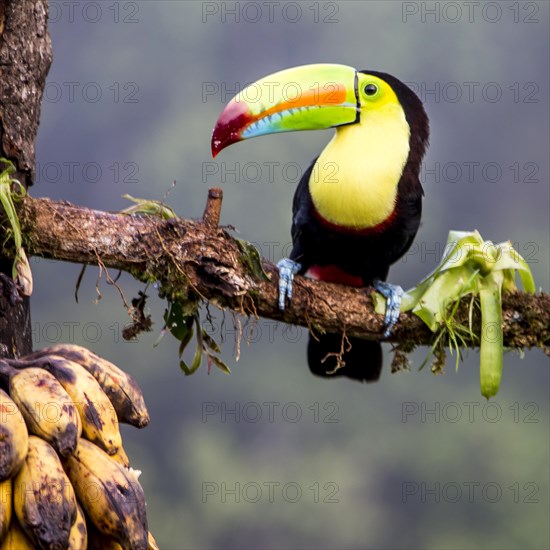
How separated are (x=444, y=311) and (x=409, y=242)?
0.63m

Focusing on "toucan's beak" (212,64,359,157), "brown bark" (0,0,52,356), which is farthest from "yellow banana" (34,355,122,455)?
"toucan's beak" (212,64,359,157)

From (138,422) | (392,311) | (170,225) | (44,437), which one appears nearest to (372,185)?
(392,311)

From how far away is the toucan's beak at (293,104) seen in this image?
2.57 metres

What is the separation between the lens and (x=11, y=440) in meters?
1.31

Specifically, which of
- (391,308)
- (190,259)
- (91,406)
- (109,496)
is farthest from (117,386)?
(391,308)

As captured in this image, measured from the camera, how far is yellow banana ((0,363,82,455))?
1.36 meters

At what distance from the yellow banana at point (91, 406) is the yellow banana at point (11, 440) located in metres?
0.10

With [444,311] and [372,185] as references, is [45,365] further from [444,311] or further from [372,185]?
[372,185]

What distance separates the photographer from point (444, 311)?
2.27 meters

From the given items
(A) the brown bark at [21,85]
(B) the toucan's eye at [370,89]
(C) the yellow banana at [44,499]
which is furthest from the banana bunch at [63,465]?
(B) the toucan's eye at [370,89]

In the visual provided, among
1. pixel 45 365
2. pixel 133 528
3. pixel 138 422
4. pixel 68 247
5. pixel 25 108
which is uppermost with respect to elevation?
pixel 25 108

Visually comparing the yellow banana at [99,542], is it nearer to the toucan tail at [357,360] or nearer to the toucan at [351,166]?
the toucan at [351,166]

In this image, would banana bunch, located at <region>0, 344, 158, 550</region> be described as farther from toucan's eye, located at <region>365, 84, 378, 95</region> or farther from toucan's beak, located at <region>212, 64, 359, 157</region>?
toucan's eye, located at <region>365, 84, 378, 95</region>

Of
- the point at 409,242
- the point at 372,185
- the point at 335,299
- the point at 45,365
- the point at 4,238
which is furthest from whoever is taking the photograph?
the point at 409,242
